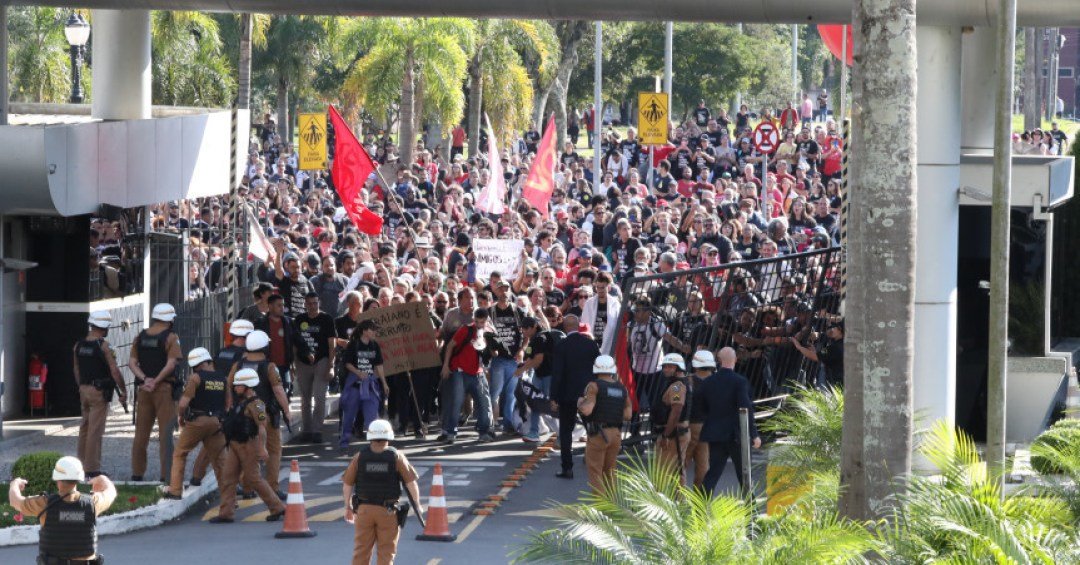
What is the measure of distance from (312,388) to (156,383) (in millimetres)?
2983

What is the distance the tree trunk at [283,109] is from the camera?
67000 millimetres

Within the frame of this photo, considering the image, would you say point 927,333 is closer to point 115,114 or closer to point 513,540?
point 513,540

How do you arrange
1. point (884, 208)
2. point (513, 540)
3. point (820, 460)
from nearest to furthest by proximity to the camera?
1. point (884, 208)
2. point (820, 460)
3. point (513, 540)

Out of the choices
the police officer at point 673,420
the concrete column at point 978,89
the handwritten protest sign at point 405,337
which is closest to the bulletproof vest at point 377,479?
the police officer at point 673,420

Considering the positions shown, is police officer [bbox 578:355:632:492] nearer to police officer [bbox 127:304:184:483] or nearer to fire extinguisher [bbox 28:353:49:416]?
police officer [bbox 127:304:184:483]

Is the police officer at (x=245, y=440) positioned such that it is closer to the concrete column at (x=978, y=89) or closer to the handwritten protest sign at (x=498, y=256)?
the concrete column at (x=978, y=89)

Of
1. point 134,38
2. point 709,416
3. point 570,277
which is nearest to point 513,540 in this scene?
point 709,416

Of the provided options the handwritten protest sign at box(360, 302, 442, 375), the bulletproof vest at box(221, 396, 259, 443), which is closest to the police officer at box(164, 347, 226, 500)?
the bulletproof vest at box(221, 396, 259, 443)

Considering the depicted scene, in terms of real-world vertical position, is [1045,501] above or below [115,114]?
below

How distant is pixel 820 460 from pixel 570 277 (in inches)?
446

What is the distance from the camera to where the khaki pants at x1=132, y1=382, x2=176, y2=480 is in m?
16.8

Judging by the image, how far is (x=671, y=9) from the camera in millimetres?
16531

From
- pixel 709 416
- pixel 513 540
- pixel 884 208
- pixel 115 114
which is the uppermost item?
pixel 115 114

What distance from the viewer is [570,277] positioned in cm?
2323
